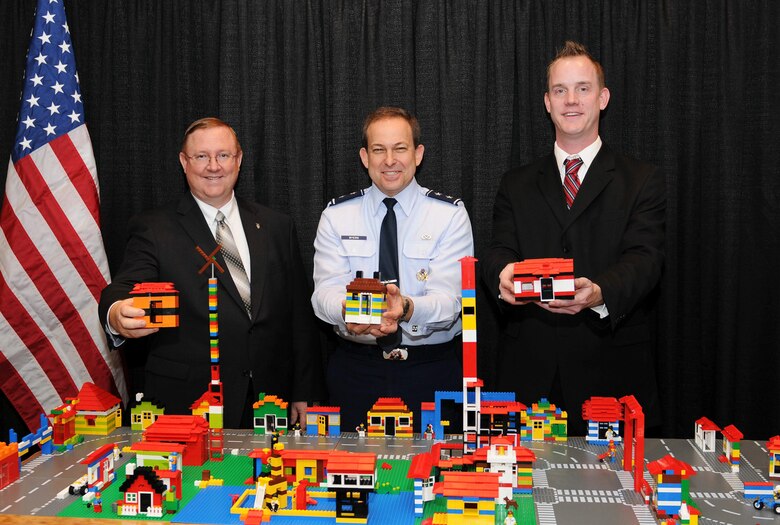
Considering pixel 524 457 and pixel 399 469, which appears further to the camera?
pixel 399 469

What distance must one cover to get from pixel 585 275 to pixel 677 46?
1821 millimetres

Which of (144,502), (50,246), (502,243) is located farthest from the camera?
(50,246)

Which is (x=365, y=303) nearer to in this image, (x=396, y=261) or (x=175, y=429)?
(x=175, y=429)

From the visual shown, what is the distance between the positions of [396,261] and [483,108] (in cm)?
137

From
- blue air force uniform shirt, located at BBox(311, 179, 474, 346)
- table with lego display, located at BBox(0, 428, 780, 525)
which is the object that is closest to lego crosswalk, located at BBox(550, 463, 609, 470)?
table with lego display, located at BBox(0, 428, 780, 525)

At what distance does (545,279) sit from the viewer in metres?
2.54

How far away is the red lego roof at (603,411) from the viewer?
2.69 m

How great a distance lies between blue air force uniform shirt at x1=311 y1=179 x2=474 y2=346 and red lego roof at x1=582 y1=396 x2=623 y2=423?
791 millimetres

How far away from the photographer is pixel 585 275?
10.8ft

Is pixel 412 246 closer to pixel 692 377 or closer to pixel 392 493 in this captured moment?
pixel 392 493

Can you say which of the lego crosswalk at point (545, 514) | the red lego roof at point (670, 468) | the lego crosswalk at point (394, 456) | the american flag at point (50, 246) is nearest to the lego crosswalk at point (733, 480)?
the red lego roof at point (670, 468)

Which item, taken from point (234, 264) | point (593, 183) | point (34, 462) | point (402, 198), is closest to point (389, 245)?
point (402, 198)

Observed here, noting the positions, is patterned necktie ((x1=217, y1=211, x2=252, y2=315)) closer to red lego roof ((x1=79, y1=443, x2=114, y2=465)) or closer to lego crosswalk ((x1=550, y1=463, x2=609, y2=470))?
red lego roof ((x1=79, y1=443, x2=114, y2=465))

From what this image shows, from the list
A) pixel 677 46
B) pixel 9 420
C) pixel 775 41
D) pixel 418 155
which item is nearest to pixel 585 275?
pixel 418 155
